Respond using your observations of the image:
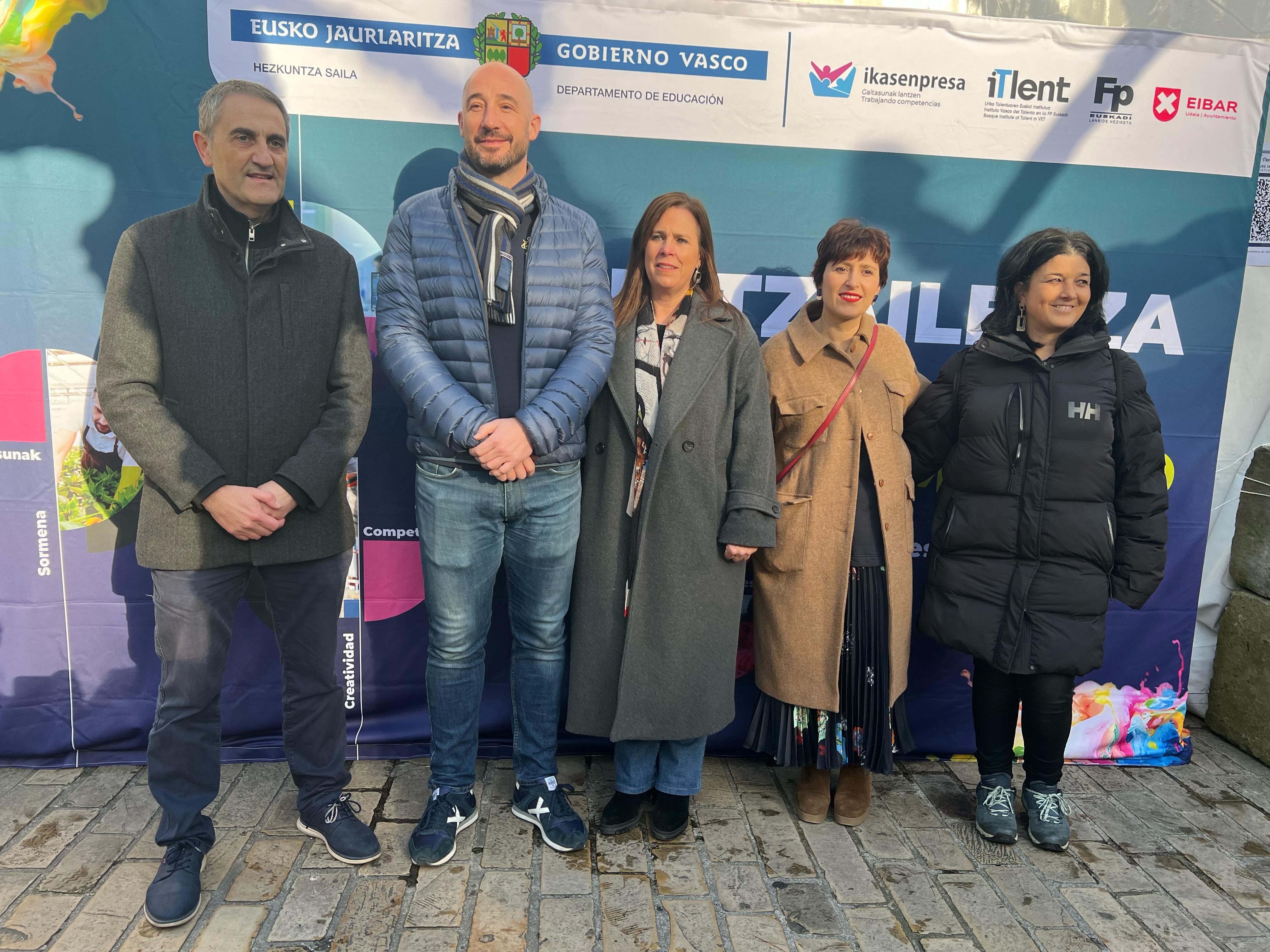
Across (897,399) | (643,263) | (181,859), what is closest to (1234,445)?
(897,399)

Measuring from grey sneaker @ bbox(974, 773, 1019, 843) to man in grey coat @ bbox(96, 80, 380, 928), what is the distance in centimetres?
226

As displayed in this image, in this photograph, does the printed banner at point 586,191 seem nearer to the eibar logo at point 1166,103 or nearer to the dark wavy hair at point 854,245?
the eibar logo at point 1166,103

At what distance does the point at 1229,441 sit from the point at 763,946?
2834 millimetres

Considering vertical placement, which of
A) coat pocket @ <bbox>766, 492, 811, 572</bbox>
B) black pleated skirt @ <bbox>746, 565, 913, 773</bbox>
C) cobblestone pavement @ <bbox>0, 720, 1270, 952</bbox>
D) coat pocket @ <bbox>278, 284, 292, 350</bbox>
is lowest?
cobblestone pavement @ <bbox>0, 720, 1270, 952</bbox>

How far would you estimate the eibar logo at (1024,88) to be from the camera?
2.99 m

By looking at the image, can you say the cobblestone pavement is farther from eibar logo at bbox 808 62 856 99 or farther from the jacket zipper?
eibar logo at bbox 808 62 856 99

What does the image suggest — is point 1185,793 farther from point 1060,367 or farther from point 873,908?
point 1060,367

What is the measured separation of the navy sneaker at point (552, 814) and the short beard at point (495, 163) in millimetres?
1881

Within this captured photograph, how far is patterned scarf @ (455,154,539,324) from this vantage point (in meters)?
2.29

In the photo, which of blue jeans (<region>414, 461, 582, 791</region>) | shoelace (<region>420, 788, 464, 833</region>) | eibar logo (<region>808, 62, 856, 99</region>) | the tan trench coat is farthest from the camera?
eibar logo (<region>808, 62, 856, 99</region>)

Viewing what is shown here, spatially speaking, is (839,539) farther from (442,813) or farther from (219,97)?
(219,97)

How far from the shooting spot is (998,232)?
308cm

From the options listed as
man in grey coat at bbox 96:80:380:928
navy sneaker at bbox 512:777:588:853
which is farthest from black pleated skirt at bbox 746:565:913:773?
man in grey coat at bbox 96:80:380:928

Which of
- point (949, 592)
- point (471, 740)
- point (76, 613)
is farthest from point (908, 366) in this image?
point (76, 613)
